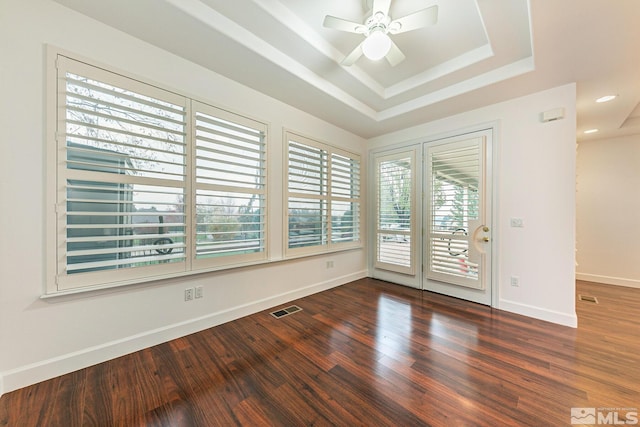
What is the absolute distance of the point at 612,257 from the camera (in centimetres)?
400

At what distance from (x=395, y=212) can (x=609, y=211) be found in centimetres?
367

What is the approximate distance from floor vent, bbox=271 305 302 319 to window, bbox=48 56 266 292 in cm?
75

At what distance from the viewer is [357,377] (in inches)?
68.3

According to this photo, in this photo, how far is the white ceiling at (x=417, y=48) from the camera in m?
1.79

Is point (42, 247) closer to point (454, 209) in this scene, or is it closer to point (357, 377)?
point (357, 377)

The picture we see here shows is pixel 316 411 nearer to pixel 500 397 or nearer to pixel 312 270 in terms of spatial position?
pixel 500 397

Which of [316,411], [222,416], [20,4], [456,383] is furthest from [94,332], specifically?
[456,383]

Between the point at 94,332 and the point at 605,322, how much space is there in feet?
16.3

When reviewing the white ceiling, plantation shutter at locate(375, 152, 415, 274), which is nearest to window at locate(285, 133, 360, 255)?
plantation shutter at locate(375, 152, 415, 274)

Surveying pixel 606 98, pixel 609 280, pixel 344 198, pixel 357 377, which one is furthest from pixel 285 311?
pixel 609 280

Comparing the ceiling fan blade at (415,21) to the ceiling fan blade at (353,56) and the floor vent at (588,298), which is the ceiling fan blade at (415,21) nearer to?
the ceiling fan blade at (353,56)

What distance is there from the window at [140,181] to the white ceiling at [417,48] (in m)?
0.55

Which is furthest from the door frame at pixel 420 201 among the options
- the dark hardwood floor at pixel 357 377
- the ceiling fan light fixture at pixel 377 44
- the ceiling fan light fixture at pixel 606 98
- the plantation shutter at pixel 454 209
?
the ceiling fan light fixture at pixel 377 44

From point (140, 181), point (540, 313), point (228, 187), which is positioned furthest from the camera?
point (540, 313)
